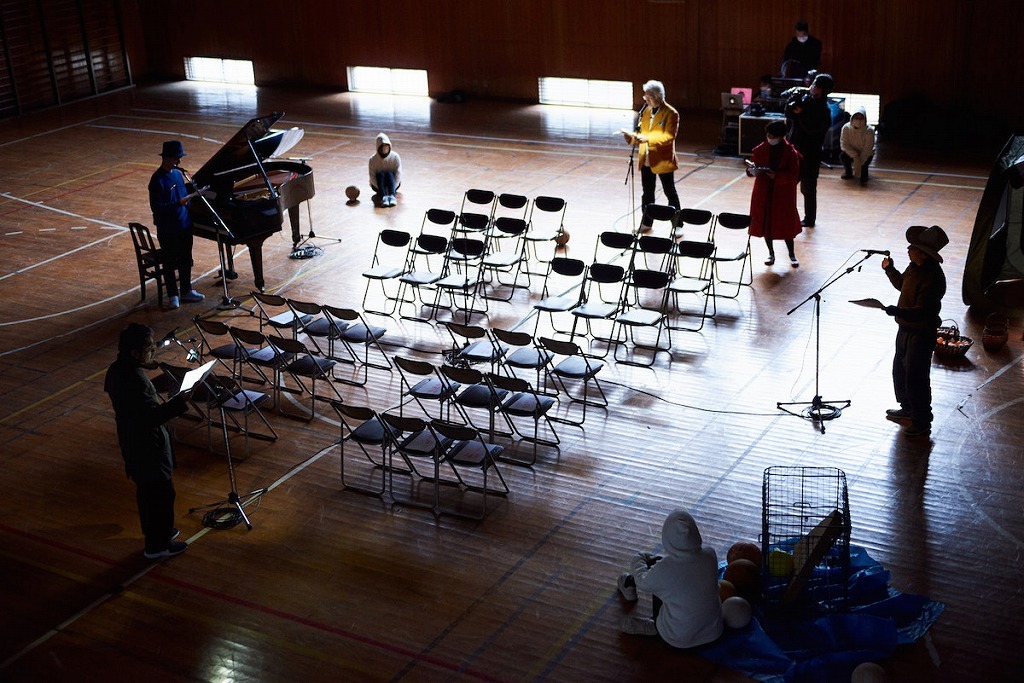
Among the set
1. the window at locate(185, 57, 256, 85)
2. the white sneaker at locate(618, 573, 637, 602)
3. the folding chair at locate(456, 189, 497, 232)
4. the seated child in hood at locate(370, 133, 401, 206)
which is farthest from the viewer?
the window at locate(185, 57, 256, 85)

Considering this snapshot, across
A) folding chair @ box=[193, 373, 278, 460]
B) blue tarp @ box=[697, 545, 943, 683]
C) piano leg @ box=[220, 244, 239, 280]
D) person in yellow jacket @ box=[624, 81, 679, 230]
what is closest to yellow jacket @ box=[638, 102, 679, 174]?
person in yellow jacket @ box=[624, 81, 679, 230]

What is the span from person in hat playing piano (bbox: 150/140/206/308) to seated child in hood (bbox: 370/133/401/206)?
385cm

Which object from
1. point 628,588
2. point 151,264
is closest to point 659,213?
point 151,264

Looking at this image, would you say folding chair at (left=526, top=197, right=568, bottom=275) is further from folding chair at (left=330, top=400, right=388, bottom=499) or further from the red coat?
folding chair at (left=330, top=400, right=388, bottom=499)

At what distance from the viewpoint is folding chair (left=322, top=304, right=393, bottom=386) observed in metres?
10.7

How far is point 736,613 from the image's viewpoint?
6969 millimetres

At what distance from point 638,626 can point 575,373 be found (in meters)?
3.18

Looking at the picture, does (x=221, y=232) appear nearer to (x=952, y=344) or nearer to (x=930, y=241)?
(x=930, y=241)

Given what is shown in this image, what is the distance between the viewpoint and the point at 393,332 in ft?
39.5

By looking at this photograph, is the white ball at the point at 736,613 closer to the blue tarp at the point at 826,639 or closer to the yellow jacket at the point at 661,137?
the blue tarp at the point at 826,639

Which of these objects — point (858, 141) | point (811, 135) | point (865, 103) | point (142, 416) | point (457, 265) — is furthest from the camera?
point (865, 103)

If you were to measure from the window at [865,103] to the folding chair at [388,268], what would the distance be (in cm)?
929

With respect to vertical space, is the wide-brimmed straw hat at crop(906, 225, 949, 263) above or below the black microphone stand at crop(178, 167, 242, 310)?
above

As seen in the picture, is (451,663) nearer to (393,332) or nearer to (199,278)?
(393,332)
